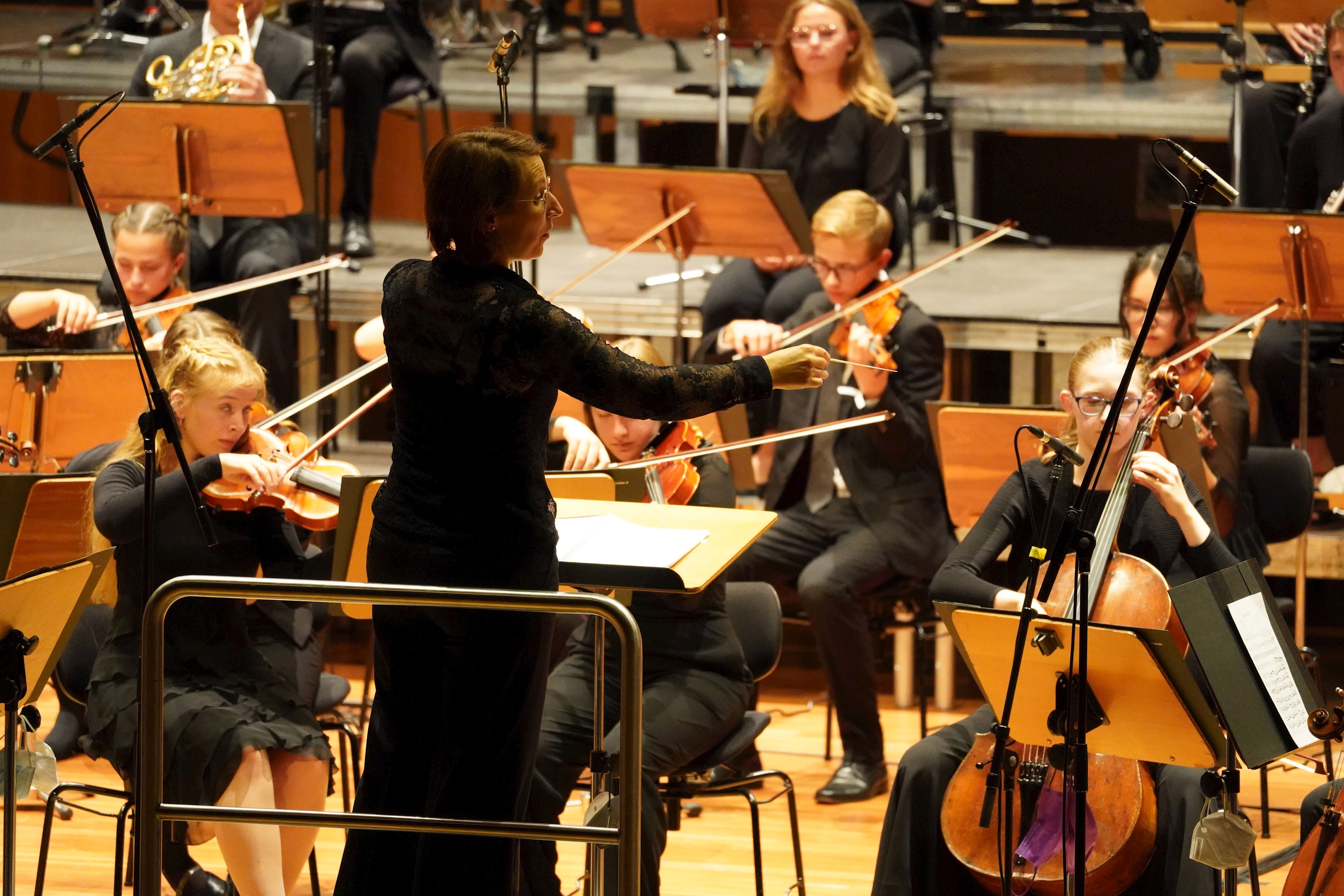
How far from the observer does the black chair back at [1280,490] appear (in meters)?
3.70

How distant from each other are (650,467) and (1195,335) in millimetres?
1413

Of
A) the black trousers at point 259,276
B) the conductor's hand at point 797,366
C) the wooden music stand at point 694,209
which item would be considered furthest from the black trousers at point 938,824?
the black trousers at point 259,276

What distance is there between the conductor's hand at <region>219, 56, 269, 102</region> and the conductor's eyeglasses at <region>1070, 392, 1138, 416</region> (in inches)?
97.3

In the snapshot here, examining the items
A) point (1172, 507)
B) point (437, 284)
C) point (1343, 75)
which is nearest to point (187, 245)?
point (437, 284)

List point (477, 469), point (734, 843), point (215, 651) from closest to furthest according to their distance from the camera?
point (477, 469) → point (215, 651) → point (734, 843)

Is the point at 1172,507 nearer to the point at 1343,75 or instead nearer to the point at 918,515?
the point at 918,515

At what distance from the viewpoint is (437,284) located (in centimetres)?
212

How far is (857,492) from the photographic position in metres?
4.02

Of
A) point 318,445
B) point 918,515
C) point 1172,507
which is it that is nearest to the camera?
point 1172,507

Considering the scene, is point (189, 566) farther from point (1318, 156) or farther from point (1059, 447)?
point (1318, 156)

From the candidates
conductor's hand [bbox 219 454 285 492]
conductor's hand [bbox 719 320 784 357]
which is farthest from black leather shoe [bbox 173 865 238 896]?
conductor's hand [bbox 719 320 784 357]

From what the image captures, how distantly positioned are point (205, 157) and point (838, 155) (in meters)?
1.68

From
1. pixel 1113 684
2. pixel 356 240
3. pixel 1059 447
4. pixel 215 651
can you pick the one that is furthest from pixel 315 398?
A: pixel 356 240

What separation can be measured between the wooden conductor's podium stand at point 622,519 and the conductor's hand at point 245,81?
6.85 ft
